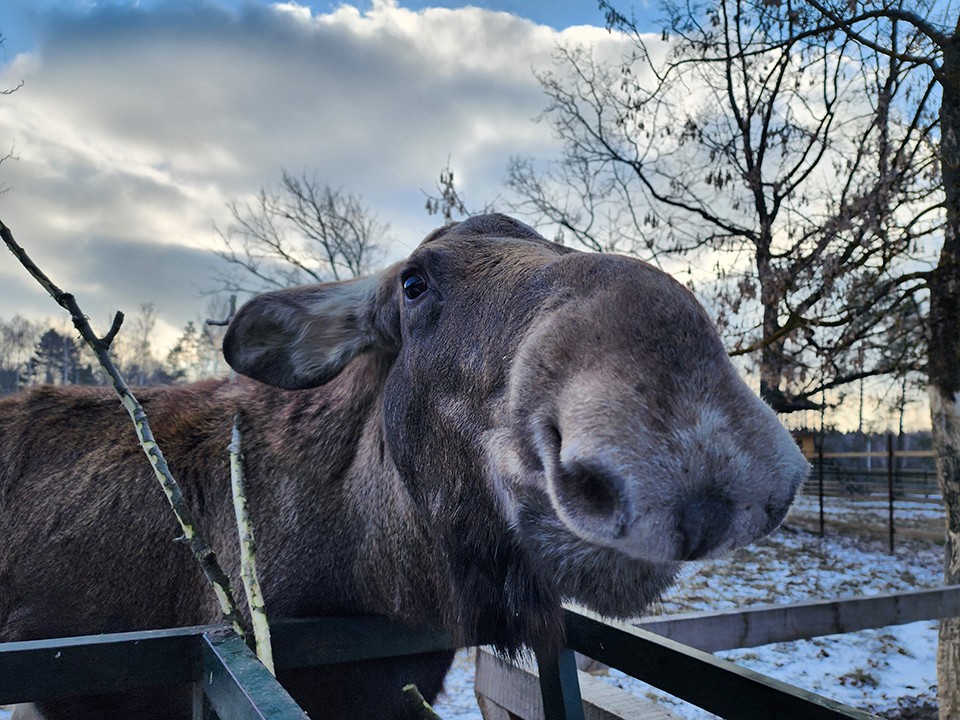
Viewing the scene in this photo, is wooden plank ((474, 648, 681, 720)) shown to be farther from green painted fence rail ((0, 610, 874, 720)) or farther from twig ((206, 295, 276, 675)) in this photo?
twig ((206, 295, 276, 675))

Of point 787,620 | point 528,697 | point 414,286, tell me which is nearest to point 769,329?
point 787,620

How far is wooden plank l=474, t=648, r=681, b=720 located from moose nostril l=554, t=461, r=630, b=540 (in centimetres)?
145

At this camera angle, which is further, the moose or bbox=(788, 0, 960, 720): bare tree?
bbox=(788, 0, 960, 720): bare tree

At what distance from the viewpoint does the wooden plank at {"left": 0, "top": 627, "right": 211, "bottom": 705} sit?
4.61 ft

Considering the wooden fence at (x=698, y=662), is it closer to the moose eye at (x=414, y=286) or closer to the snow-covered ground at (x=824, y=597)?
the snow-covered ground at (x=824, y=597)

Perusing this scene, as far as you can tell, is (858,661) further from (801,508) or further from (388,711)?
(801,508)

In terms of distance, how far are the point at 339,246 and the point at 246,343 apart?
19490mm

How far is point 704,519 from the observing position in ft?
4.11

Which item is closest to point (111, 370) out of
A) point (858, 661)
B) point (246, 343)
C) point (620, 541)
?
point (246, 343)

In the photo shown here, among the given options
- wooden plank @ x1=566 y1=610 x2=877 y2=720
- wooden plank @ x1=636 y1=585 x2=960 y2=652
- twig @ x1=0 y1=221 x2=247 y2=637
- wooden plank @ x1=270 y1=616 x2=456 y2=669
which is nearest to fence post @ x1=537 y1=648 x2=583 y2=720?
wooden plank @ x1=566 y1=610 x2=877 y2=720

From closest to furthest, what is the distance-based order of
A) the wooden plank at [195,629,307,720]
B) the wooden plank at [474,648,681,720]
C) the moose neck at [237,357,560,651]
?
the wooden plank at [195,629,307,720]
the moose neck at [237,357,560,651]
the wooden plank at [474,648,681,720]

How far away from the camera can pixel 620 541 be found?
1.30 metres

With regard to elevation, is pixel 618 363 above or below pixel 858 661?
above

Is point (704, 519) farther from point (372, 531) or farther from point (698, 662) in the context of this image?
point (372, 531)
